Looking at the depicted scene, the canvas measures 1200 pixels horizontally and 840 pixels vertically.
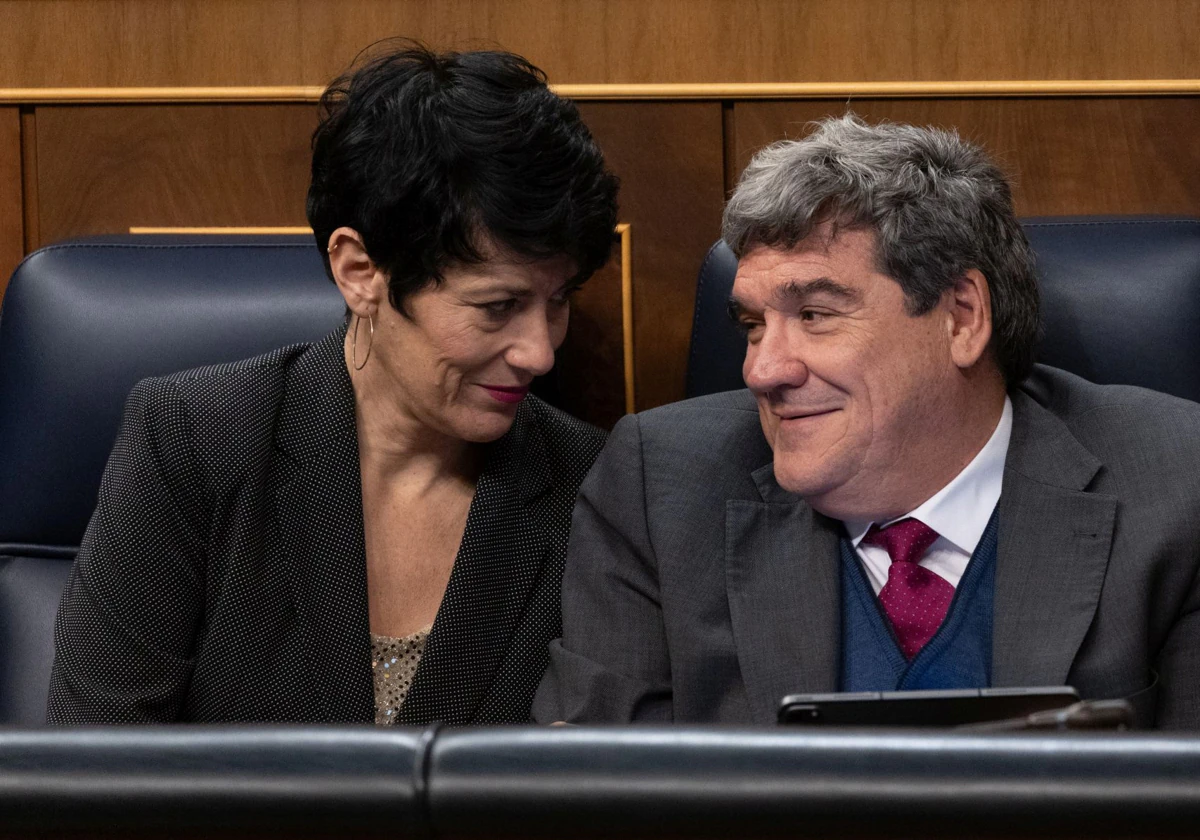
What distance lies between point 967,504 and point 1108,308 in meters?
0.36

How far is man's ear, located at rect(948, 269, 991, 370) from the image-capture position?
142cm

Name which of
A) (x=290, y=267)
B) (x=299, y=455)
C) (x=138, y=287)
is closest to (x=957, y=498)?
(x=299, y=455)

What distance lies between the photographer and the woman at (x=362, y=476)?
1.42 m

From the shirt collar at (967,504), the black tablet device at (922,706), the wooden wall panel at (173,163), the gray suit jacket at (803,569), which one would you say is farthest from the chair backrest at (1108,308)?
the black tablet device at (922,706)

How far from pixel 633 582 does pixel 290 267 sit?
61cm

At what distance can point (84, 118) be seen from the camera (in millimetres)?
1950

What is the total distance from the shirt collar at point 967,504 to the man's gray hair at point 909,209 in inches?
4.0

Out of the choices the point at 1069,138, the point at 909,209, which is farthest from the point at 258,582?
the point at 1069,138

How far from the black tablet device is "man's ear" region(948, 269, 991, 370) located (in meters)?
0.67

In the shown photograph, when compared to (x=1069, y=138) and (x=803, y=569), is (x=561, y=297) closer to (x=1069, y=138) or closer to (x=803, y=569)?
(x=803, y=569)

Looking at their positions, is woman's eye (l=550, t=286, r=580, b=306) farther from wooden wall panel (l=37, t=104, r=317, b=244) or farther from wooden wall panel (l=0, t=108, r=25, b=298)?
wooden wall panel (l=0, t=108, r=25, b=298)

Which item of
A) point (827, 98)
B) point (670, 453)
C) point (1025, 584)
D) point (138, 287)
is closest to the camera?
point (1025, 584)

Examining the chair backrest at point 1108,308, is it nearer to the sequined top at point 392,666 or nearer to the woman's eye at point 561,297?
the woman's eye at point 561,297

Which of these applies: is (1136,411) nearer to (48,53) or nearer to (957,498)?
(957,498)
